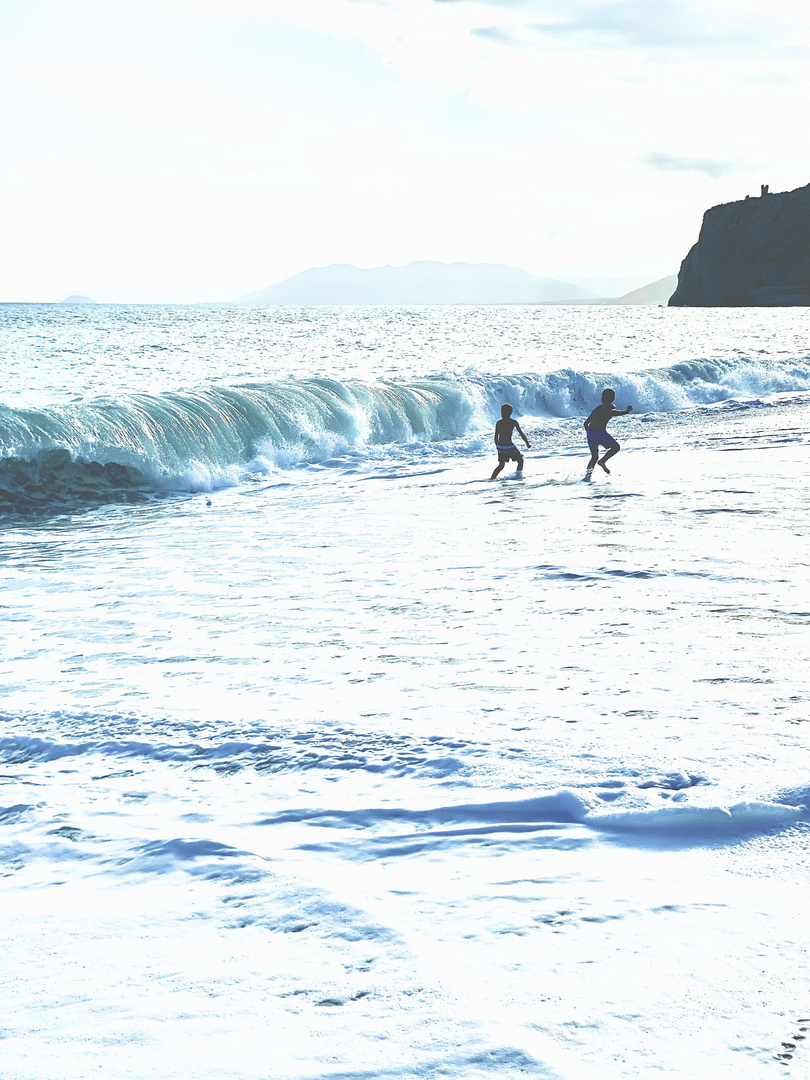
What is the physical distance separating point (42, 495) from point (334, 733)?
11371 mm

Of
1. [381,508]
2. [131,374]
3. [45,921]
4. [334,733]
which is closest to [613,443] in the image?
[381,508]

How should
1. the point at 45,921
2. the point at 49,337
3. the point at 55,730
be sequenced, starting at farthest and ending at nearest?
the point at 49,337
the point at 55,730
the point at 45,921

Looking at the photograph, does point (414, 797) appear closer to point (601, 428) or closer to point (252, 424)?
point (601, 428)

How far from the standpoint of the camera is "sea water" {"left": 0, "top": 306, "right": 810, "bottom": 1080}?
2.58 metres

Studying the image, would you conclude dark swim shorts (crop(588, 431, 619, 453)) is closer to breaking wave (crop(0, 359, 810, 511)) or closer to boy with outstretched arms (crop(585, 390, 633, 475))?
boy with outstretched arms (crop(585, 390, 633, 475))

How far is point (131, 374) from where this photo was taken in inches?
1304

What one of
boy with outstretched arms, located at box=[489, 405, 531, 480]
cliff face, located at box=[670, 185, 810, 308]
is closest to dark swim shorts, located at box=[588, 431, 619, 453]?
boy with outstretched arms, located at box=[489, 405, 531, 480]

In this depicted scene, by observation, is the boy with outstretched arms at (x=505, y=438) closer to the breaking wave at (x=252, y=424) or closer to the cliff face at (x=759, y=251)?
the breaking wave at (x=252, y=424)

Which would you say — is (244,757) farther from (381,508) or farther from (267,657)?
Result: (381,508)

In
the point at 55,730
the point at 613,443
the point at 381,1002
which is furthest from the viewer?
the point at 613,443

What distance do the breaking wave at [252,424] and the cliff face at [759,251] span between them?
10165 centimetres

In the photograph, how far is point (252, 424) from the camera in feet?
64.1

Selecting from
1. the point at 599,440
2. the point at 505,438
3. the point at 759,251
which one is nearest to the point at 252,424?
the point at 505,438

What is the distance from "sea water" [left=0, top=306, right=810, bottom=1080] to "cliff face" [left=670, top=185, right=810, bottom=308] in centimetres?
12217
